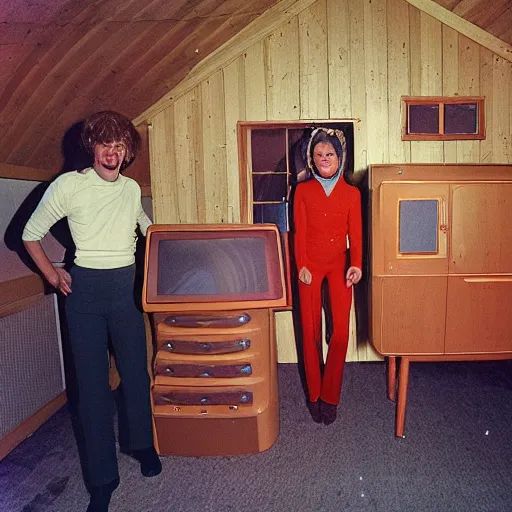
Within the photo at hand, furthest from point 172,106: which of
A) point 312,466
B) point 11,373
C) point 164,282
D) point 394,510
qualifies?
point 394,510

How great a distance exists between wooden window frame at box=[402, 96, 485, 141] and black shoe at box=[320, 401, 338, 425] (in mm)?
1949

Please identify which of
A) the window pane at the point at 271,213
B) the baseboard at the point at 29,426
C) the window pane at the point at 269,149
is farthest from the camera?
the window pane at the point at 269,149

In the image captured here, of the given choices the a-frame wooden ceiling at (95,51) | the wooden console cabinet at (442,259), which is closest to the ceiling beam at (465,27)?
the a-frame wooden ceiling at (95,51)

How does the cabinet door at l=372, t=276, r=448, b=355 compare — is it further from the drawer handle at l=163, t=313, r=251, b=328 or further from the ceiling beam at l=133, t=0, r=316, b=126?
the ceiling beam at l=133, t=0, r=316, b=126

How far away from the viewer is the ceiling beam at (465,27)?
322cm

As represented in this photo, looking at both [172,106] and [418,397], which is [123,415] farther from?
[172,106]

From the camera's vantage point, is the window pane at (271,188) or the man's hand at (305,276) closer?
the man's hand at (305,276)

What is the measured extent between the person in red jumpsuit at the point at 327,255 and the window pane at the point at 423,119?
37.6 inches

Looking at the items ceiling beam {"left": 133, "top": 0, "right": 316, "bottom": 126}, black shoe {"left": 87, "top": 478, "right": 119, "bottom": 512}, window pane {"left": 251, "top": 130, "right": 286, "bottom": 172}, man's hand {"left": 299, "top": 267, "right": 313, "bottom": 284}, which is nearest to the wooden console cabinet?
man's hand {"left": 299, "top": 267, "right": 313, "bottom": 284}

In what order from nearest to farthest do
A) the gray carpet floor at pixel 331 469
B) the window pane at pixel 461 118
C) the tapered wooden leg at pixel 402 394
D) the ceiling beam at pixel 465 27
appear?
1. the gray carpet floor at pixel 331 469
2. the tapered wooden leg at pixel 402 394
3. the ceiling beam at pixel 465 27
4. the window pane at pixel 461 118

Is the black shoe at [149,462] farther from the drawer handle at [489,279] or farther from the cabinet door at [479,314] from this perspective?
the drawer handle at [489,279]

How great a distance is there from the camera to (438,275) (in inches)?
89.5

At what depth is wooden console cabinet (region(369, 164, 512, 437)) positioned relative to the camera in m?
2.25

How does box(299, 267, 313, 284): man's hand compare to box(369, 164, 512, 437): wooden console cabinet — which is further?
box(299, 267, 313, 284): man's hand
